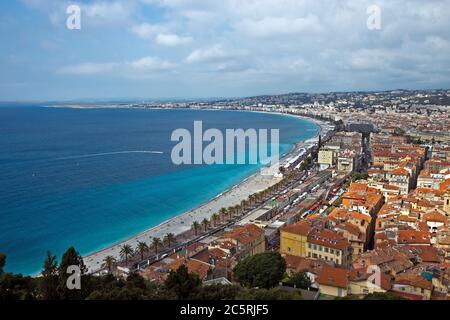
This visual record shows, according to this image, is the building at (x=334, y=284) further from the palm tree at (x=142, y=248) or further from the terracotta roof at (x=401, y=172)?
the terracotta roof at (x=401, y=172)

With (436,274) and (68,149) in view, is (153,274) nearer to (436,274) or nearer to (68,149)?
(436,274)

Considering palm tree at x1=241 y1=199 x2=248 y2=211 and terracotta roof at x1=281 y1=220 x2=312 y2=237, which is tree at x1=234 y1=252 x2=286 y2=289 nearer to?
terracotta roof at x1=281 y1=220 x2=312 y2=237

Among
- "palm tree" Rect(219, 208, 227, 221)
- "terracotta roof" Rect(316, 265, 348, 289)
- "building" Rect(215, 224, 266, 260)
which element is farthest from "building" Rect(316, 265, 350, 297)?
"palm tree" Rect(219, 208, 227, 221)

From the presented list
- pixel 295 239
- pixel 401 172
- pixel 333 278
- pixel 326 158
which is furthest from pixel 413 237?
pixel 326 158

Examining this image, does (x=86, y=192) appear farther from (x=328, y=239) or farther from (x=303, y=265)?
(x=303, y=265)

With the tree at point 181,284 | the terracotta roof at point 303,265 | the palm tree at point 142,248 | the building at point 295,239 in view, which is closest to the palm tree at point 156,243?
the palm tree at point 142,248

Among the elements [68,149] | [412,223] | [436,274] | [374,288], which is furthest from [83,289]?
[68,149]
